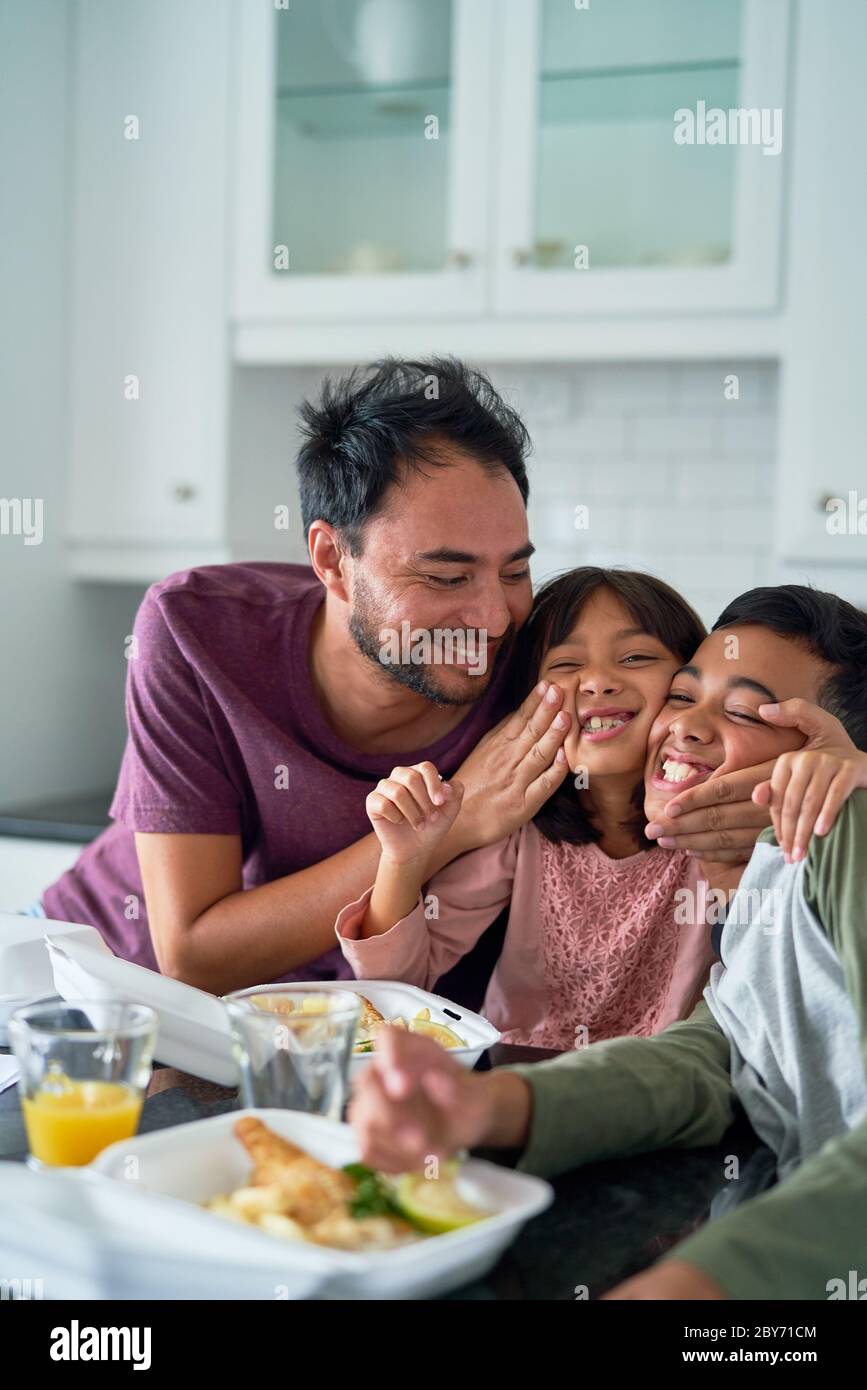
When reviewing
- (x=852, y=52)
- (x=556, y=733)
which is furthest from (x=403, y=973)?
(x=852, y=52)

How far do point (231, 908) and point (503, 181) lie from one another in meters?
1.76

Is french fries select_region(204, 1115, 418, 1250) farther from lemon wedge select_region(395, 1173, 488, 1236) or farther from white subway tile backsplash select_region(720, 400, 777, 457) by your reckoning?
white subway tile backsplash select_region(720, 400, 777, 457)

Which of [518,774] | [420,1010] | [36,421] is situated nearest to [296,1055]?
[420,1010]

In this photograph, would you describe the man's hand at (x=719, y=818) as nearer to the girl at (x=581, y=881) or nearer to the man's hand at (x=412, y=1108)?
the girl at (x=581, y=881)

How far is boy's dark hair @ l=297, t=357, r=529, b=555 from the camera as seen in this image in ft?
5.75

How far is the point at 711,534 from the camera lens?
120 inches

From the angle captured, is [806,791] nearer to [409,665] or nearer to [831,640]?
[831,640]

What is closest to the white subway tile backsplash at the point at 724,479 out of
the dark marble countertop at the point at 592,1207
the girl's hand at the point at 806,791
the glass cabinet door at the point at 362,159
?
the glass cabinet door at the point at 362,159

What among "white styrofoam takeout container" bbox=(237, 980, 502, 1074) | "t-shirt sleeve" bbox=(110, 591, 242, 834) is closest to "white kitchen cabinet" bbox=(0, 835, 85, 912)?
"t-shirt sleeve" bbox=(110, 591, 242, 834)

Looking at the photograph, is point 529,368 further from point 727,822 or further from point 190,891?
point 727,822

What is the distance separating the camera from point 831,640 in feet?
4.62

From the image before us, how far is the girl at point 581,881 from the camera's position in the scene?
153 centimetres

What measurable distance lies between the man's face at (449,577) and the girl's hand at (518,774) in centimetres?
9

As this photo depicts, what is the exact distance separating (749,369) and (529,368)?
483mm
